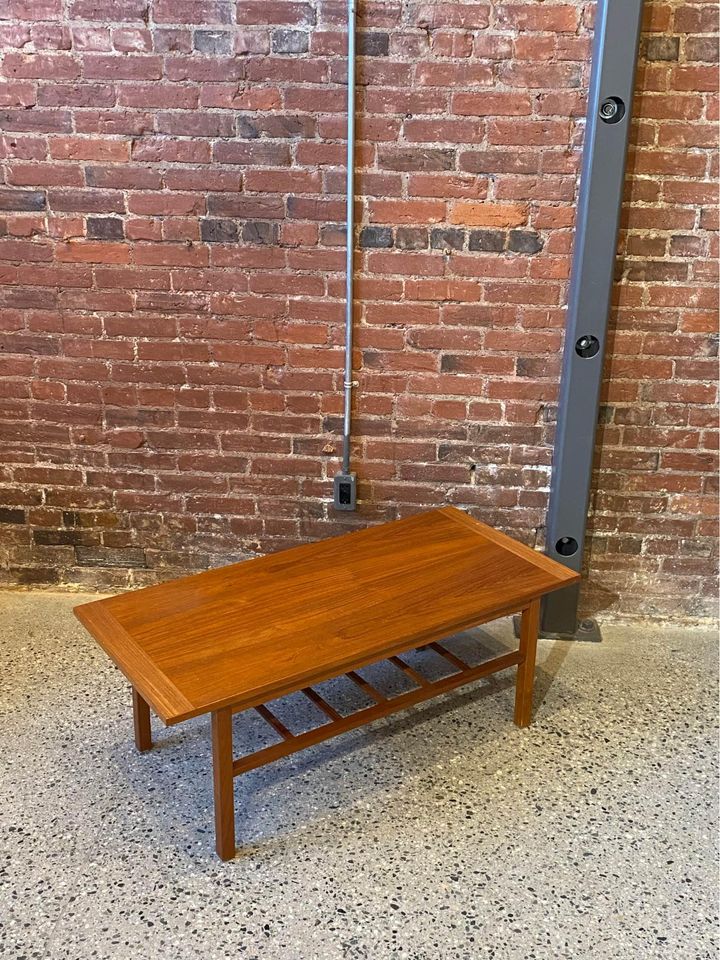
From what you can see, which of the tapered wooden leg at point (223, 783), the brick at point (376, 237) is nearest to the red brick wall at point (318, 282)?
the brick at point (376, 237)

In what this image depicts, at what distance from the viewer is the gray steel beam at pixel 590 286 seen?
233 cm

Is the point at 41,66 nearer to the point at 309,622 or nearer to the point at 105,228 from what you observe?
the point at 105,228

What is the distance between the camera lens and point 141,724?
2318 millimetres

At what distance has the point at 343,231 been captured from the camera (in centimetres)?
265

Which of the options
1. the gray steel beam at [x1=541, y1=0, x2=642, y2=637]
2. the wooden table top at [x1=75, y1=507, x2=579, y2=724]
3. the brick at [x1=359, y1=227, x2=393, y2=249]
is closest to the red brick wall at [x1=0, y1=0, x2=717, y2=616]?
the brick at [x1=359, y1=227, x2=393, y2=249]

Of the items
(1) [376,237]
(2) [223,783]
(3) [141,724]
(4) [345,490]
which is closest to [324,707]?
(2) [223,783]

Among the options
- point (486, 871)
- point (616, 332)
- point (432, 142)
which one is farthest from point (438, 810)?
point (432, 142)

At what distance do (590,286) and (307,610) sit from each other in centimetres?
124

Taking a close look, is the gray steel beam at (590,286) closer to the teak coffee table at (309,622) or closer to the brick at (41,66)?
the teak coffee table at (309,622)

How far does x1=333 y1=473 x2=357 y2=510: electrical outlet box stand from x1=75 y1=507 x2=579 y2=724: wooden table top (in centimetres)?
30

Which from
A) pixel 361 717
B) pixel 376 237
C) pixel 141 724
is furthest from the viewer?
pixel 376 237

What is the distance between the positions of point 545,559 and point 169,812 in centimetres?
120

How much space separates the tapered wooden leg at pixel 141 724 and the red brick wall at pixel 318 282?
83cm

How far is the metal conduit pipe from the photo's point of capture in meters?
2.47
